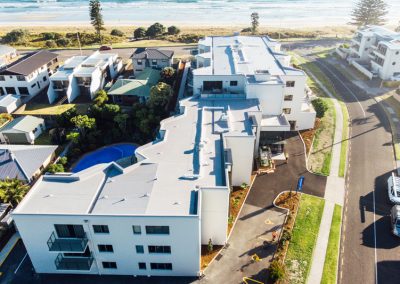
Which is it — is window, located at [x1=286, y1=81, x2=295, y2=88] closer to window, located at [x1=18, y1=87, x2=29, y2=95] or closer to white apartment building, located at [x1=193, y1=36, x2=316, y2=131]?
white apartment building, located at [x1=193, y1=36, x2=316, y2=131]

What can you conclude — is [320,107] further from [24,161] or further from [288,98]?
[24,161]

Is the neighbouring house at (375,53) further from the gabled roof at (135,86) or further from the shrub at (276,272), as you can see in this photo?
the shrub at (276,272)

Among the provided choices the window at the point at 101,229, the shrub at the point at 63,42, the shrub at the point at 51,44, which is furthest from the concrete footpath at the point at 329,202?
the shrub at the point at 51,44

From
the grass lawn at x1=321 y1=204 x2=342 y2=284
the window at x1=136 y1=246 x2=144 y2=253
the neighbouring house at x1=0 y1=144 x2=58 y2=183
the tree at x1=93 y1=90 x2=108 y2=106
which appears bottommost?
the grass lawn at x1=321 y1=204 x2=342 y2=284

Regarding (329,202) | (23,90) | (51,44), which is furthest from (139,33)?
(329,202)

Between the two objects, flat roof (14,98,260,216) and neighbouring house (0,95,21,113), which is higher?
flat roof (14,98,260,216)

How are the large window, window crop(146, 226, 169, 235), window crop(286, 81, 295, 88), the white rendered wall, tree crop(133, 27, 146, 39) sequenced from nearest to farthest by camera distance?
the white rendered wall → window crop(146, 226, 169, 235) → the large window → window crop(286, 81, 295, 88) → tree crop(133, 27, 146, 39)

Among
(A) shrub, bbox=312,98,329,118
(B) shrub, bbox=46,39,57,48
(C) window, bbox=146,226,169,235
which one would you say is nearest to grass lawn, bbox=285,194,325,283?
(C) window, bbox=146,226,169,235

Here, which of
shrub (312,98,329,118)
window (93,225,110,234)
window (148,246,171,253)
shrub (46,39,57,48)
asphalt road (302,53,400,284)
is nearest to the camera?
window (93,225,110,234)
